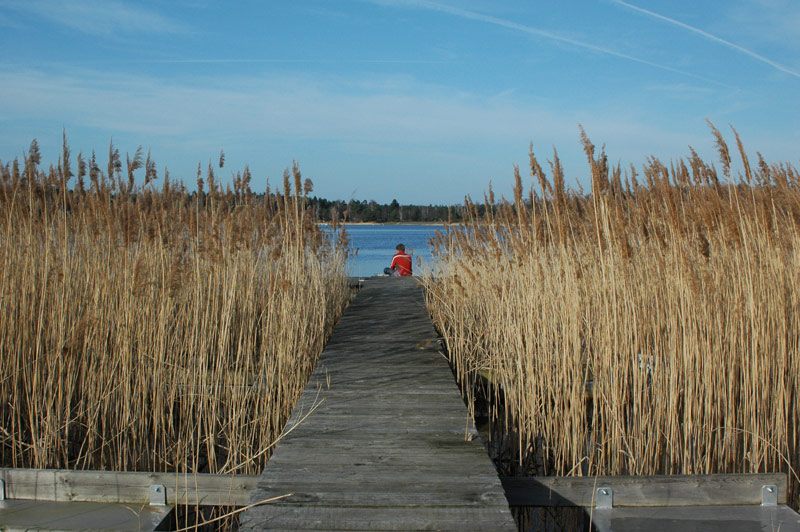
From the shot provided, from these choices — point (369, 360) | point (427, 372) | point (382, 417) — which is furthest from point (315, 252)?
point (382, 417)

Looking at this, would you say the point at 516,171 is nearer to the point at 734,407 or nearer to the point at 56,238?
the point at 734,407

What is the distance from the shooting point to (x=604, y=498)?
7.62ft

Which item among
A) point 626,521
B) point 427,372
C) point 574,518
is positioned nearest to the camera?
point 626,521

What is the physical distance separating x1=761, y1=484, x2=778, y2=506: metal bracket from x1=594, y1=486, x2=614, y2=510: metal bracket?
1.93ft

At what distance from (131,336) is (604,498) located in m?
2.20

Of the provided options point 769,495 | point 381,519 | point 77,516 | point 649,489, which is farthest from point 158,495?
point 769,495

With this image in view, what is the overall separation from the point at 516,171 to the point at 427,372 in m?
1.30

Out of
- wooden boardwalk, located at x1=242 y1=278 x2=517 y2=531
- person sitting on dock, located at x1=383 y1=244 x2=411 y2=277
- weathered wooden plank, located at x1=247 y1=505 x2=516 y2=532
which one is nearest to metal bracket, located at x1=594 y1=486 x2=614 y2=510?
wooden boardwalk, located at x1=242 y1=278 x2=517 y2=531

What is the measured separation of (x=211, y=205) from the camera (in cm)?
450

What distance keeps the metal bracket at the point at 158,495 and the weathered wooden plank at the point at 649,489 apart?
1.28m

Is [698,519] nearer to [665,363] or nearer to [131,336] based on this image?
[665,363]

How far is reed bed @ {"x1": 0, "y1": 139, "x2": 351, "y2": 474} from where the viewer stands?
2826mm

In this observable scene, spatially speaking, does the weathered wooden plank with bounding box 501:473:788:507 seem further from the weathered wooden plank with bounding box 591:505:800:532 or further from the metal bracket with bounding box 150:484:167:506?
the metal bracket with bounding box 150:484:167:506

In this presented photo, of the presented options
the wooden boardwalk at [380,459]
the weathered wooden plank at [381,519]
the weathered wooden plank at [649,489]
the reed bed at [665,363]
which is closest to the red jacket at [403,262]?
the wooden boardwalk at [380,459]
